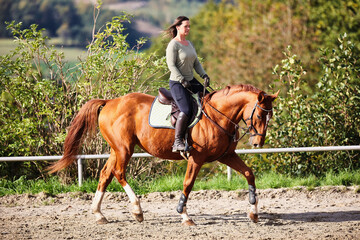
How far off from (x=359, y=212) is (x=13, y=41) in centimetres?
706

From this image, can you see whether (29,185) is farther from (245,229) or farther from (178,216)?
→ (245,229)

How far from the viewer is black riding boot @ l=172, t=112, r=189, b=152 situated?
21.0 feet

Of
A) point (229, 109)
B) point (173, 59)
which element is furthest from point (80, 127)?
point (229, 109)

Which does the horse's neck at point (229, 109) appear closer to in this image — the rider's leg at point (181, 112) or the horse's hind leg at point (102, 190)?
the rider's leg at point (181, 112)

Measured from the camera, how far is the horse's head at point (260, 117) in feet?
19.9

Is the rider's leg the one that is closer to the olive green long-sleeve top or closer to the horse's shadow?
the olive green long-sleeve top

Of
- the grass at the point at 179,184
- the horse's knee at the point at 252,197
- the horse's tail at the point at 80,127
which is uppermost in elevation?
the horse's tail at the point at 80,127

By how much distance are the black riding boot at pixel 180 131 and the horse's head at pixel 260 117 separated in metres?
0.89

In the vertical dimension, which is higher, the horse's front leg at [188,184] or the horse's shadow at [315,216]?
the horse's front leg at [188,184]

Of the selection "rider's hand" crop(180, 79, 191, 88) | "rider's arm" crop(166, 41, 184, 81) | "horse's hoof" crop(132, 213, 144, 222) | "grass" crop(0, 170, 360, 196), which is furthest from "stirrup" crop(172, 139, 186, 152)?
"grass" crop(0, 170, 360, 196)

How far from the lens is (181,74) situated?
6.60m

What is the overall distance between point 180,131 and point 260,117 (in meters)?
1.11

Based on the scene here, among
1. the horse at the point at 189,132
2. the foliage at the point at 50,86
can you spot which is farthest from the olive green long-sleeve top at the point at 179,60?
the foliage at the point at 50,86

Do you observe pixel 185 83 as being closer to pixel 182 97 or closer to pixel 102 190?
pixel 182 97
